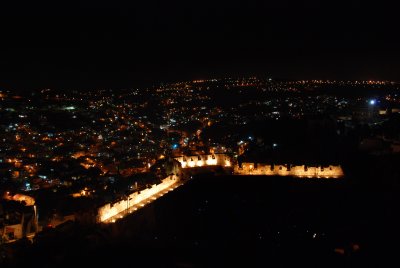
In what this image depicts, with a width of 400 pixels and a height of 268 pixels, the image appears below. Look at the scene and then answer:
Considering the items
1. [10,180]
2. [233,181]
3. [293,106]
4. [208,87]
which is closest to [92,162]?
[10,180]

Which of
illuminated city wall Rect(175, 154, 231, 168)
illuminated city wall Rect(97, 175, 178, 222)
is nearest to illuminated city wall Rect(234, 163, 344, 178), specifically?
illuminated city wall Rect(175, 154, 231, 168)

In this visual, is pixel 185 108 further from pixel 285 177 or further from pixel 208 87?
pixel 285 177

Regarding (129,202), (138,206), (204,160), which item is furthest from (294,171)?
(129,202)

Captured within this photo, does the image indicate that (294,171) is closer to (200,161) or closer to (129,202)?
(200,161)

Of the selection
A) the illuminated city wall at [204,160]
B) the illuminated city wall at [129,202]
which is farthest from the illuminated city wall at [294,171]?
the illuminated city wall at [129,202]

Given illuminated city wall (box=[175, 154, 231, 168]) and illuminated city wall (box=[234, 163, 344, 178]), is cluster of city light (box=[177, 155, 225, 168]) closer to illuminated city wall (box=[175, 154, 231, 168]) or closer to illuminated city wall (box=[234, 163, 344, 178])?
illuminated city wall (box=[175, 154, 231, 168])

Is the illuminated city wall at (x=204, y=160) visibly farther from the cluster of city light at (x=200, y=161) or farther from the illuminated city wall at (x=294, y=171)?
the illuminated city wall at (x=294, y=171)
